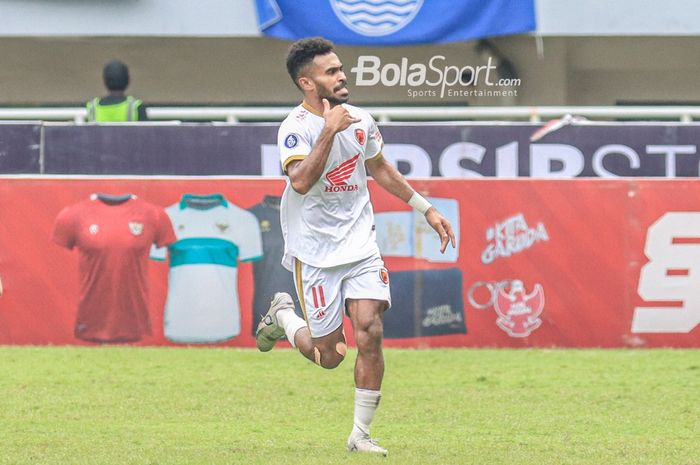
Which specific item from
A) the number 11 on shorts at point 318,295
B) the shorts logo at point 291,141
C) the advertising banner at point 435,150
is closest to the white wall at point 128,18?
the advertising banner at point 435,150

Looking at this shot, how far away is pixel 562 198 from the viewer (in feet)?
44.8

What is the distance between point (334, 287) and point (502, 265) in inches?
212

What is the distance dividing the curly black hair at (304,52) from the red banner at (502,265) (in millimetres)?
5253

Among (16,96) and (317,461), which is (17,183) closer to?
(317,461)

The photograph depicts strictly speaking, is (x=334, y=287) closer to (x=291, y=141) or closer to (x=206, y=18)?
(x=291, y=141)

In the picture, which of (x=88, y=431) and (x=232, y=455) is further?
(x=88, y=431)

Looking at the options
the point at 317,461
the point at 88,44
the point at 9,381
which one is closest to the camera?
the point at 317,461

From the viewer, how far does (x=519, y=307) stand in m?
13.5

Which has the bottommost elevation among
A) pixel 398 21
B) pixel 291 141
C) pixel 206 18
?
pixel 291 141

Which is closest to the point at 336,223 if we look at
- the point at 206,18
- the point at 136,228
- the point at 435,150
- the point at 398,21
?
the point at 136,228

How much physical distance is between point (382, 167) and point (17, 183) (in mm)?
5903

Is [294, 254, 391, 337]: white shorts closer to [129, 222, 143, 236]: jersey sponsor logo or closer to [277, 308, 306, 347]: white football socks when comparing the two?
[277, 308, 306, 347]: white football socks

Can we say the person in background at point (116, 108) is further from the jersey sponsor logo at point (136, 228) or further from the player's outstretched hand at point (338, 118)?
the player's outstretched hand at point (338, 118)

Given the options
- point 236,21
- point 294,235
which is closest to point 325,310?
point 294,235
